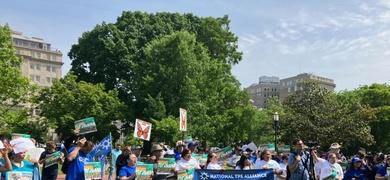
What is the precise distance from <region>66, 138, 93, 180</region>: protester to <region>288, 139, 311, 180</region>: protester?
4.25 meters

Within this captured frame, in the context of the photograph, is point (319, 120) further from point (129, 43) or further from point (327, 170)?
point (327, 170)

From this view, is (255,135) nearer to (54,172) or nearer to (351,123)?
(351,123)

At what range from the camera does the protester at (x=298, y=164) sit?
10.0 m

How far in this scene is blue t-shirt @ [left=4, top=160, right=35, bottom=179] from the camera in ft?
25.2

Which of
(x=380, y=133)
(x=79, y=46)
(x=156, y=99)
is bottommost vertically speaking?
(x=380, y=133)

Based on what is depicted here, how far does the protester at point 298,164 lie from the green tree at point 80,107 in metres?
35.5

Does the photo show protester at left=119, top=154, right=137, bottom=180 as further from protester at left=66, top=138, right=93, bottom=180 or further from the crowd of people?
protester at left=66, top=138, right=93, bottom=180

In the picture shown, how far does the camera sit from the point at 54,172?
12.7m

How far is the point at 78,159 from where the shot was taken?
8984 mm

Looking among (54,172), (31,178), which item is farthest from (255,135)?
(31,178)

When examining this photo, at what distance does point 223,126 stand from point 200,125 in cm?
411

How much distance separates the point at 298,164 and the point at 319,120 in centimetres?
3050

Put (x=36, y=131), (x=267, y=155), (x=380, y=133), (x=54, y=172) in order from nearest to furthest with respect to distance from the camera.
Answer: (x=267, y=155) < (x=54, y=172) < (x=36, y=131) < (x=380, y=133)

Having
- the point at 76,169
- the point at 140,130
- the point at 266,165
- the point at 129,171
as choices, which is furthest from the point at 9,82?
the point at 129,171
